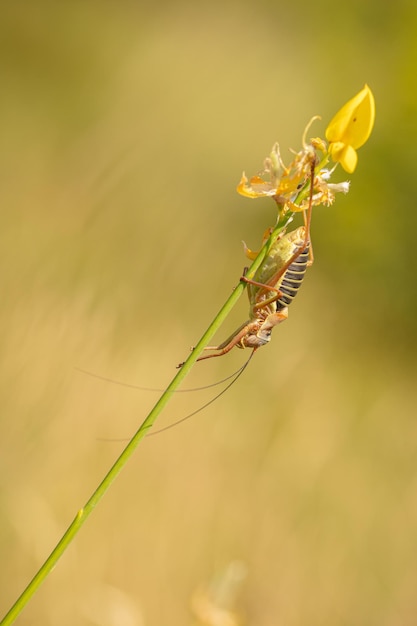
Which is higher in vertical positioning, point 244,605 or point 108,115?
point 108,115

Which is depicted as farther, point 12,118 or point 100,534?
point 12,118

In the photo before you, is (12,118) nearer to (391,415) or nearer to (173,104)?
(173,104)

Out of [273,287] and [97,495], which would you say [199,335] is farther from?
[97,495]

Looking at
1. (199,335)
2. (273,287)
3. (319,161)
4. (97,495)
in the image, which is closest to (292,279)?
Answer: (273,287)

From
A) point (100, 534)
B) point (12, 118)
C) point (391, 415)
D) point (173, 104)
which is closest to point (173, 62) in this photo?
point (173, 104)

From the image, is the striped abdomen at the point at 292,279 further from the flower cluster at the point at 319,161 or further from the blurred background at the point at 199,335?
the blurred background at the point at 199,335

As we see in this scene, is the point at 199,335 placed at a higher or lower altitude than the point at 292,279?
lower
